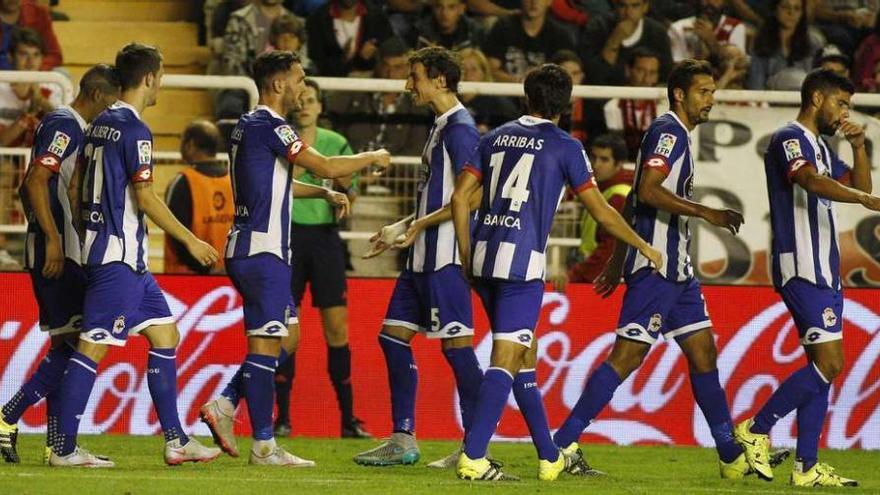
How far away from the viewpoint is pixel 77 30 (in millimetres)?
18125

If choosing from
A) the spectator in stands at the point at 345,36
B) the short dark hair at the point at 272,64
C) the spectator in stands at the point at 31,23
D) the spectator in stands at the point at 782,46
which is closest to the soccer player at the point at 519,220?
the short dark hair at the point at 272,64

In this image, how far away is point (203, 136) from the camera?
43.1 feet

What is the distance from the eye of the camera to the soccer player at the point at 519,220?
9.60m

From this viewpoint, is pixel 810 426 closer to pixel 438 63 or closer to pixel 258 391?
pixel 438 63

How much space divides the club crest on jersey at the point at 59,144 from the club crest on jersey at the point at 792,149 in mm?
3964

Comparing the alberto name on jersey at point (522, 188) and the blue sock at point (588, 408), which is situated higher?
the alberto name on jersey at point (522, 188)

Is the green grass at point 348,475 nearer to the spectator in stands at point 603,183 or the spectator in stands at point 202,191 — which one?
the spectator in stands at point 603,183

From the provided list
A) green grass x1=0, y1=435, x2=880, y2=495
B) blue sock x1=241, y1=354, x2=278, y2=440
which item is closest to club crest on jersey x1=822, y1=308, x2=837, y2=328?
green grass x1=0, y1=435, x2=880, y2=495

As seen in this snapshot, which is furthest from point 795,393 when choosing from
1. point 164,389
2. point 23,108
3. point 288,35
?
point 288,35

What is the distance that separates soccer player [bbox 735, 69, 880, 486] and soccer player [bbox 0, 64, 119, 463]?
3775mm

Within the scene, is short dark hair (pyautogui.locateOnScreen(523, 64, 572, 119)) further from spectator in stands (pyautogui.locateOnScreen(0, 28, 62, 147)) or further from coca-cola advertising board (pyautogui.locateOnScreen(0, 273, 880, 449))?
spectator in stands (pyautogui.locateOnScreen(0, 28, 62, 147))

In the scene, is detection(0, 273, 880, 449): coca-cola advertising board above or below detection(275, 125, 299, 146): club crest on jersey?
below

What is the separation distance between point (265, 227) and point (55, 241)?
3.86 ft

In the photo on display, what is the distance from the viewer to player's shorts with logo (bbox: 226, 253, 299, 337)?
1018cm
